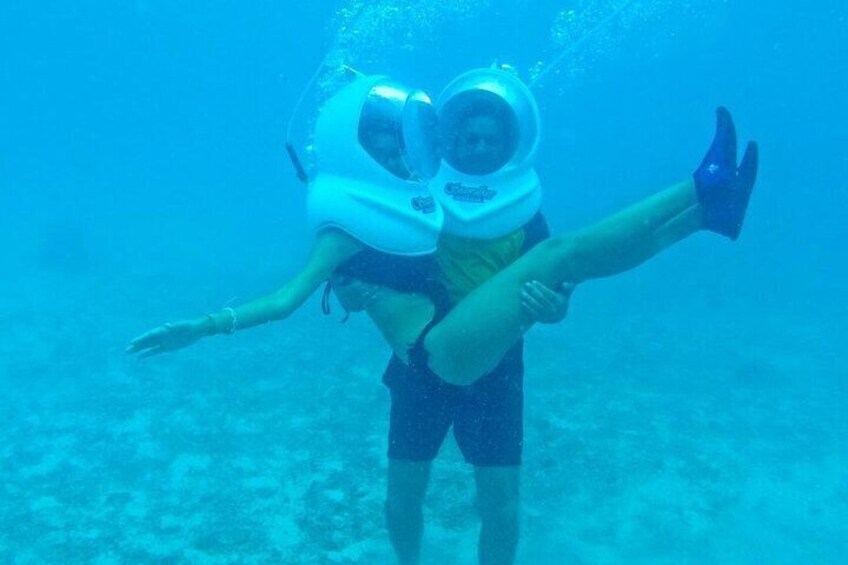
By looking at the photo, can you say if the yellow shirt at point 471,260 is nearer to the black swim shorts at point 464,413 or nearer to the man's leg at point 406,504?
the black swim shorts at point 464,413

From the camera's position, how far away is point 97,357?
1062 cm

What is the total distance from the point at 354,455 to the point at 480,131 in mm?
4487

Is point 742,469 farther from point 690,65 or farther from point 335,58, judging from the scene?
point 690,65

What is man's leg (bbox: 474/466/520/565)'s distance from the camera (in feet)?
12.9

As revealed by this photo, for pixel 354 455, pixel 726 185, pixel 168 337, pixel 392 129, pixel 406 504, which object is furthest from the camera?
pixel 354 455

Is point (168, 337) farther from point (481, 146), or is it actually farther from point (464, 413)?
point (481, 146)

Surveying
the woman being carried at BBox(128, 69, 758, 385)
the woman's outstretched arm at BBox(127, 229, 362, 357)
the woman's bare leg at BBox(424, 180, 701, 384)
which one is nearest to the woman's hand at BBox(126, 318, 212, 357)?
the woman's outstretched arm at BBox(127, 229, 362, 357)

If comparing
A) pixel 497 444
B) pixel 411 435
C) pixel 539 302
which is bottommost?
pixel 497 444

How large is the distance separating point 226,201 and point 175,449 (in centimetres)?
3441

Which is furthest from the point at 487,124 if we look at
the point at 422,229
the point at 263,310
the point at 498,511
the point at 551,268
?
the point at 498,511

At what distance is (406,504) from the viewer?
4273 mm

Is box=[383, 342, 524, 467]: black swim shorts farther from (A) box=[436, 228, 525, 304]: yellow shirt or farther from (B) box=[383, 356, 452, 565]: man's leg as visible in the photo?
(A) box=[436, 228, 525, 304]: yellow shirt

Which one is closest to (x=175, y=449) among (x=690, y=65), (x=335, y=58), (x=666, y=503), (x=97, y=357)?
(x=97, y=357)

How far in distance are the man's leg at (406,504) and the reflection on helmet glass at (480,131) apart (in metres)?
1.87
